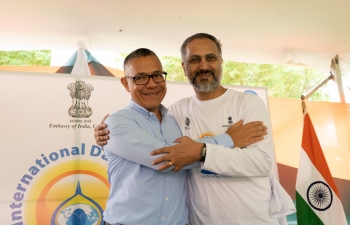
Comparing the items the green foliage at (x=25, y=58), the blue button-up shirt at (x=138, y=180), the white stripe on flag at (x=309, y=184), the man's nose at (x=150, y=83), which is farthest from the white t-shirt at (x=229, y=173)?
the green foliage at (x=25, y=58)

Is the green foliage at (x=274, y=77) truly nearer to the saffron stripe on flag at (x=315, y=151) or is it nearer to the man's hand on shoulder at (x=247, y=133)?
the saffron stripe on flag at (x=315, y=151)

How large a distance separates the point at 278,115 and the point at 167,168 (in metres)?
2.54

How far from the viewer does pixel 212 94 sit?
174 centimetres

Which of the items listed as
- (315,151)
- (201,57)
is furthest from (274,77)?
(201,57)

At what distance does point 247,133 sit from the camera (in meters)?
1.43

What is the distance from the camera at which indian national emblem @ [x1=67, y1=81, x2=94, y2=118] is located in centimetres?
258

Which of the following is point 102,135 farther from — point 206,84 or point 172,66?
point 172,66

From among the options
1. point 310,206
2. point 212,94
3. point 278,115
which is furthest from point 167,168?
point 278,115

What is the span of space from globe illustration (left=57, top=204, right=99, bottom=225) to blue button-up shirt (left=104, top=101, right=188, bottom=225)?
1256 mm

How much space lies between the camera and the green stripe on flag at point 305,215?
291 centimetres

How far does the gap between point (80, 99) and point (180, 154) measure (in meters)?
1.64

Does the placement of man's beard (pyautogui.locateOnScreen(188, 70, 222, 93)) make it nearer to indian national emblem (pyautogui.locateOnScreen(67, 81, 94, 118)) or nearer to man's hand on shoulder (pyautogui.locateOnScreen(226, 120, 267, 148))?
man's hand on shoulder (pyautogui.locateOnScreen(226, 120, 267, 148))

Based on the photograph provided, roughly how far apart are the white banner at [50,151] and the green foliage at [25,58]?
3.63m

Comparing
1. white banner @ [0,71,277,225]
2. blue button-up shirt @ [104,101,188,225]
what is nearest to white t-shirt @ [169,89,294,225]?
blue button-up shirt @ [104,101,188,225]
